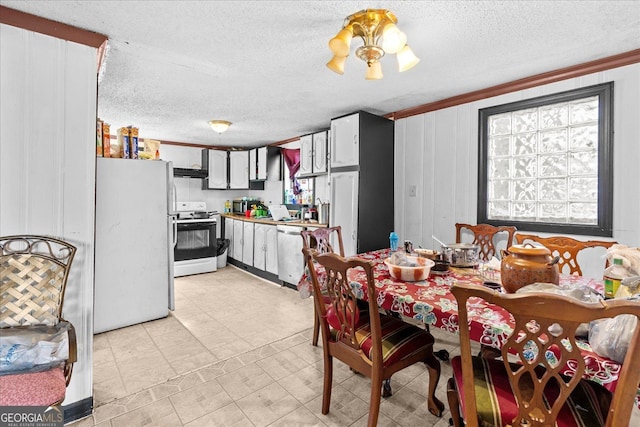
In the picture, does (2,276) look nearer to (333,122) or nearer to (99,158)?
(99,158)

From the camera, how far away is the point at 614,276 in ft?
4.04

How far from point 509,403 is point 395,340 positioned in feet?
1.85

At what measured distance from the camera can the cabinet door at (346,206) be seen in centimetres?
345

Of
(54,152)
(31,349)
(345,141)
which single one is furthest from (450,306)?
(345,141)

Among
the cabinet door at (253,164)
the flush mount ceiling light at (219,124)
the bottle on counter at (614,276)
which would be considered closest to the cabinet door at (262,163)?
the cabinet door at (253,164)

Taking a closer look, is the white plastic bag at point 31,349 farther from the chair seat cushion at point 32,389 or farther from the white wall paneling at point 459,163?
the white wall paneling at point 459,163

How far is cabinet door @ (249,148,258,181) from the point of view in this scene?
555 centimetres

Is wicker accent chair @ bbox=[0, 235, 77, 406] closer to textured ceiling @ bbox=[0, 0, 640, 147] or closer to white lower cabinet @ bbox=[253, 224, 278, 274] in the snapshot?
textured ceiling @ bbox=[0, 0, 640, 147]

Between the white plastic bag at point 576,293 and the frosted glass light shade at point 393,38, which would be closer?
the white plastic bag at point 576,293

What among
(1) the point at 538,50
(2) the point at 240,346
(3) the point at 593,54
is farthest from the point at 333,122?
(2) the point at 240,346

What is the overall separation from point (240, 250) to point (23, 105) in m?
3.69

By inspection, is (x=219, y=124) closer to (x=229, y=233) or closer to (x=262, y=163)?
(x=262, y=163)

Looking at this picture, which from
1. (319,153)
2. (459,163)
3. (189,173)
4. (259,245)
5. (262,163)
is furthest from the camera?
(262,163)

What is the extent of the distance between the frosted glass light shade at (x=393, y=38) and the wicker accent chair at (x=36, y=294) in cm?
203
